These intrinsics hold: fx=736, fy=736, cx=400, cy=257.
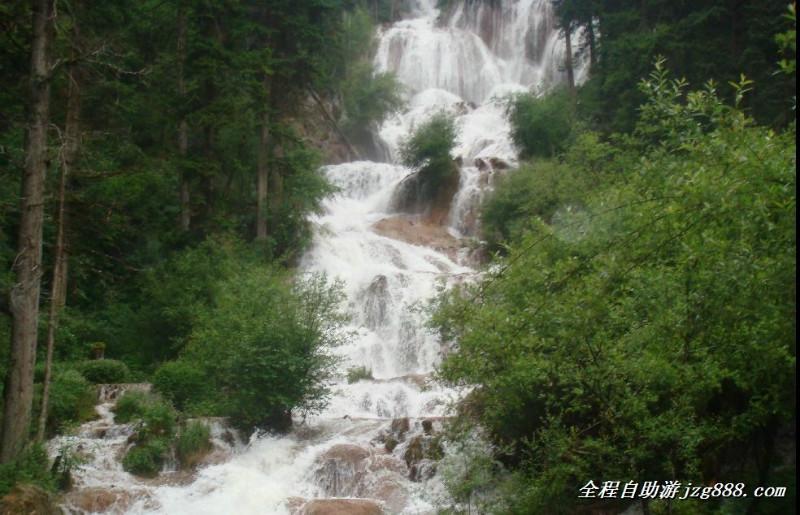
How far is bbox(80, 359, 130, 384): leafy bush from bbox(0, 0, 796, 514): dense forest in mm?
85

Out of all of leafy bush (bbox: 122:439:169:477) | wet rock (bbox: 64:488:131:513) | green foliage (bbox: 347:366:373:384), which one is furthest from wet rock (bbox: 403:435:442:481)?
green foliage (bbox: 347:366:373:384)

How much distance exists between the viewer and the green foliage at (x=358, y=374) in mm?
17886

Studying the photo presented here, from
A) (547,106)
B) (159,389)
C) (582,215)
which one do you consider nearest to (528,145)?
(547,106)

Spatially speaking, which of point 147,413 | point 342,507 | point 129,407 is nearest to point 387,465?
point 342,507

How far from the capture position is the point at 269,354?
1438 centimetres

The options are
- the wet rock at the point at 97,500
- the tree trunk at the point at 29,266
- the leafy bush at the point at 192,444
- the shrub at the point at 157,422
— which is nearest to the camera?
the tree trunk at the point at 29,266

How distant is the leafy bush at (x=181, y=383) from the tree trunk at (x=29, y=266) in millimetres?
5113

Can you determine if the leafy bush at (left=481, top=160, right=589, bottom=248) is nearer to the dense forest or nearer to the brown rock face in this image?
the dense forest

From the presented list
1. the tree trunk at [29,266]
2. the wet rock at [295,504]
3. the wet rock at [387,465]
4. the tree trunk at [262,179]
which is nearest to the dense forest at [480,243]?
the tree trunk at [29,266]

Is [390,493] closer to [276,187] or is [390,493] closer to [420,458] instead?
[420,458]

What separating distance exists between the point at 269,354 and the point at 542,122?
19.1 m

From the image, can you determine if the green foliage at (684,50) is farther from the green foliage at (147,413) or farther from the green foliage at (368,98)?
the green foliage at (147,413)

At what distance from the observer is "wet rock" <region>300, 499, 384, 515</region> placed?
438 inches

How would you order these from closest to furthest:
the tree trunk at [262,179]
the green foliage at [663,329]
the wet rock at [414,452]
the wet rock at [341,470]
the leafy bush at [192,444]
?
the green foliage at [663,329] → the wet rock at [341,470] → the wet rock at [414,452] → the leafy bush at [192,444] → the tree trunk at [262,179]
